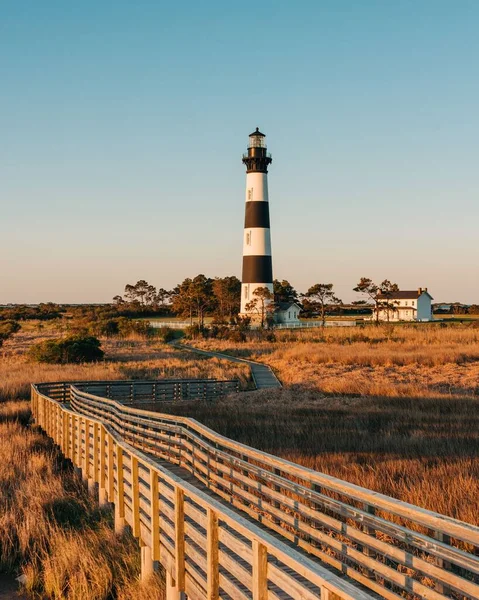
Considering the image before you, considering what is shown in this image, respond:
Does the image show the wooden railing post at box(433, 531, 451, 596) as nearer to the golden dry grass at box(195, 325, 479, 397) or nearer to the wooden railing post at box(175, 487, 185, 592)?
the wooden railing post at box(175, 487, 185, 592)

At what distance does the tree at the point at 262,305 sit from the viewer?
220 feet

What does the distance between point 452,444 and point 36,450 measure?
37.8 feet

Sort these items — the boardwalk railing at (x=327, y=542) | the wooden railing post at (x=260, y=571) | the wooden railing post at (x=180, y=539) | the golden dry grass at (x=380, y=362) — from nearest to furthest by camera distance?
the boardwalk railing at (x=327, y=542), the wooden railing post at (x=260, y=571), the wooden railing post at (x=180, y=539), the golden dry grass at (x=380, y=362)

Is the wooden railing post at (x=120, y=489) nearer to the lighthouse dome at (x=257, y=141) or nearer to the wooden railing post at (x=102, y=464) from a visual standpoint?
the wooden railing post at (x=102, y=464)

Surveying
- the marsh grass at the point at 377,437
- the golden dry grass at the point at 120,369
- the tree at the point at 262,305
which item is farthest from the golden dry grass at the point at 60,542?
the tree at the point at 262,305

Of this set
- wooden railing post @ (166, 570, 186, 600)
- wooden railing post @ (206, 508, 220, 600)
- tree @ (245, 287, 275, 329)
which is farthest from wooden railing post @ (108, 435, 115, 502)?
tree @ (245, 287, 275, 329)

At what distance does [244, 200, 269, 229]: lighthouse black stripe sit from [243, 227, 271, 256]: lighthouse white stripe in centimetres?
49

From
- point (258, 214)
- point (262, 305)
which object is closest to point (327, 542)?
point (258, 214)

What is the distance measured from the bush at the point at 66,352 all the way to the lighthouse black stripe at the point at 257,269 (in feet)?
84.1

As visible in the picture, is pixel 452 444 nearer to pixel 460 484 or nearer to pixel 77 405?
pixel 460 484

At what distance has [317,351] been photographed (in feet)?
140

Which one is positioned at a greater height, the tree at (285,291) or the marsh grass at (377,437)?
the tree at (285,291)

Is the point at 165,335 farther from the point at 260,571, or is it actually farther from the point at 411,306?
the point at 260,571

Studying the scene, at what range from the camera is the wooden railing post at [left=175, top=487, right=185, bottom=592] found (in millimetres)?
6922
